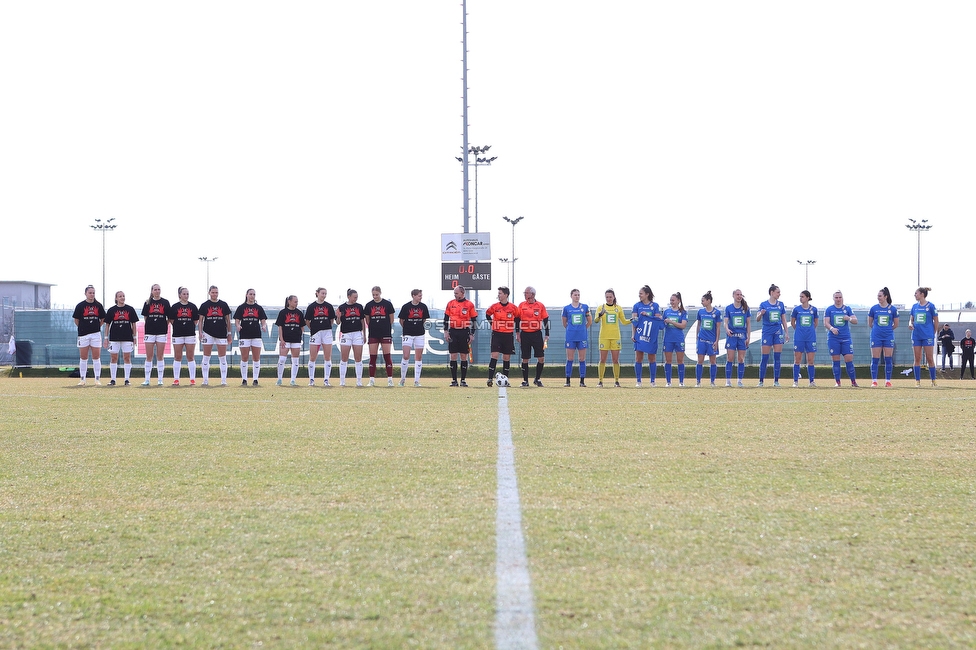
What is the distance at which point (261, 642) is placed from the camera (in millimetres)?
2598

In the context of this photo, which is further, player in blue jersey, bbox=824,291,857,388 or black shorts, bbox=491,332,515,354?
player in blue jersey, bbox=824,291,857,388

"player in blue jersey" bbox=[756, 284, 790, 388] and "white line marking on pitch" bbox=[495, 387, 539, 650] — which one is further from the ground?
"player in blue jersey" bbox=[756, 284, 790, 388]

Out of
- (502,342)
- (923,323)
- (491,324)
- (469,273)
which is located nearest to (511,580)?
(502,342)

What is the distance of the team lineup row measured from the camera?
1816cm

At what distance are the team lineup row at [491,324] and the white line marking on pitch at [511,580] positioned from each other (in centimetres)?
Answer: 1293

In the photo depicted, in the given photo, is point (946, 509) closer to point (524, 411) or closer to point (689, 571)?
point (689, 571)

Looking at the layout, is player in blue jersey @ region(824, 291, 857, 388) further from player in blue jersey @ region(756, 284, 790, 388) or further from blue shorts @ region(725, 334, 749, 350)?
blue shorts @ region(725, 334, 749, 350)

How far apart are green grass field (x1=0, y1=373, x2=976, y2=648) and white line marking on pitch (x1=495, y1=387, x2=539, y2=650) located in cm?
4

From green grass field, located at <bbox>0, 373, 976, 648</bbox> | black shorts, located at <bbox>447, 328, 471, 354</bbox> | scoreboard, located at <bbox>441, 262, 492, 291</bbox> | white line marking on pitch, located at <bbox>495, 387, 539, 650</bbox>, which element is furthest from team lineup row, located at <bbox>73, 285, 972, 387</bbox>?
white line marking on pitch, located at <bbox>495, 387, 539, 650</bbox>

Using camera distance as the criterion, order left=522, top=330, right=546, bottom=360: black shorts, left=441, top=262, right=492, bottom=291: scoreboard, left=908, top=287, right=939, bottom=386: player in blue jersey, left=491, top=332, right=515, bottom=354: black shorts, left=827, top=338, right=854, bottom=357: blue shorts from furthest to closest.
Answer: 1. left=441, top=262, right=492, bottom=291: scoreboard
2. left=827, top=338, right=854, bottom=357: blue shorts
3. left=908, top=287, right=939, bottom=386: player in blue jersey
4. left=491, top=332, right=515, bottom=354: black shorts
5. left=522, top=330, right=546, bottom=360: black shorts

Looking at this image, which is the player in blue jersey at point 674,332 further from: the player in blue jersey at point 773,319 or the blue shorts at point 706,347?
the player in blue jersey at point 773,319

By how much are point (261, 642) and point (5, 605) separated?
3.16ft

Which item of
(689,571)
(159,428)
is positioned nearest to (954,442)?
(689,571)

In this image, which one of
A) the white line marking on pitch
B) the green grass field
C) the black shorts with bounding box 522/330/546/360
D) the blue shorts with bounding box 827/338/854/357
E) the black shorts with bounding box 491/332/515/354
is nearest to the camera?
the white line marking on pitch
